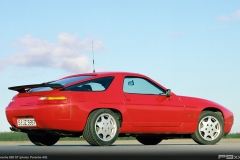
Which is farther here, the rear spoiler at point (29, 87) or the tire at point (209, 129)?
the tire at point (209, 129)

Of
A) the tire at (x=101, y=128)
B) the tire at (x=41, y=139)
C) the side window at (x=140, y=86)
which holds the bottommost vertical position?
the tire at (x=41, y=139)

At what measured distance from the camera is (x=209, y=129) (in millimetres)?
13023

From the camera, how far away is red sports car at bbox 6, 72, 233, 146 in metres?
11.1

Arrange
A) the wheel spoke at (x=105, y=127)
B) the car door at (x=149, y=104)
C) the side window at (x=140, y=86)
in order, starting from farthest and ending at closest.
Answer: the side window at (x=140, y=86) < the car door at (x=149, y=104) < the wheel spoke at (x=105, y=127)

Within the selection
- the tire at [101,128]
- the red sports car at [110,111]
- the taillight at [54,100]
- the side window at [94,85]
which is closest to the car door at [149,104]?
the red sports car at [110,111]

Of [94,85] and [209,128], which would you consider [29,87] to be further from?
[209,128]

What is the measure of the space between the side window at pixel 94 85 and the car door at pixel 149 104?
41 centimetres

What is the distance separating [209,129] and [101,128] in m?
3.03

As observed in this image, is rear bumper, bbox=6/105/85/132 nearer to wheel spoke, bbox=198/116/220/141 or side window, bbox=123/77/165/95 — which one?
side window, bbox=123/77/165/95

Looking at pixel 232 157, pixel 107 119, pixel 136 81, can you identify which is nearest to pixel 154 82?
pixel 136 81

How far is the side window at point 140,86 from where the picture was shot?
1216 centimetres

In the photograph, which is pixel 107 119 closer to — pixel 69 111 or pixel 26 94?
pixel 69 111

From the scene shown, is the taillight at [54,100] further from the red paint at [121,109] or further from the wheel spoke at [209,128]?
the wheel spoke at [209,128]

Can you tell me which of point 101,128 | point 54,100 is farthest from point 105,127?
point 54,100
